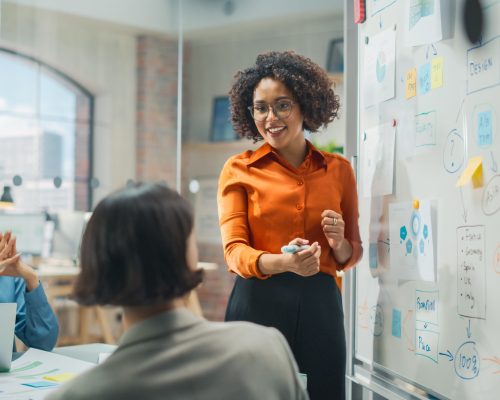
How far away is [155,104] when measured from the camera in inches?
263

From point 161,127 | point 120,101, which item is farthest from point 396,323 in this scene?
point 120,101

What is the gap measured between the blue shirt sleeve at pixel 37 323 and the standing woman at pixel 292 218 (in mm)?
687

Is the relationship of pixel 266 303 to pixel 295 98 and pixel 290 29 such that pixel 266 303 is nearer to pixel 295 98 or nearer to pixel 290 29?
pixel 295 98

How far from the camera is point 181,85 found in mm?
6738

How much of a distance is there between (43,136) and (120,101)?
2.60 feet

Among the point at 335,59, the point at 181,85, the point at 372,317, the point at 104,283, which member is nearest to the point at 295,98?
the point at 372,317

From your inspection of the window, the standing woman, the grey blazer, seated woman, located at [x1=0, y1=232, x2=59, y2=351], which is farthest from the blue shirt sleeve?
the window

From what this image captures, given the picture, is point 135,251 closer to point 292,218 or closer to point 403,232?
point 292,218

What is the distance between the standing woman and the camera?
2119 millimetres

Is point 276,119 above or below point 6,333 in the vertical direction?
above

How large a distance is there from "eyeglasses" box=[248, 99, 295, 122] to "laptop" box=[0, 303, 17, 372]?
3.04 ft

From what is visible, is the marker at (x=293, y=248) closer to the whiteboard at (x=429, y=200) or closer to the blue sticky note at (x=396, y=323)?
the whiteboard at (x=429, y=200)

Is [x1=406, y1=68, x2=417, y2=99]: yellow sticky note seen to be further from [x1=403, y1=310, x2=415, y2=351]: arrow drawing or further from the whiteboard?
[x1=403, y1=310, x2=415, y2=351]: arrow drawing

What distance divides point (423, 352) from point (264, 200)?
2.13 feet
